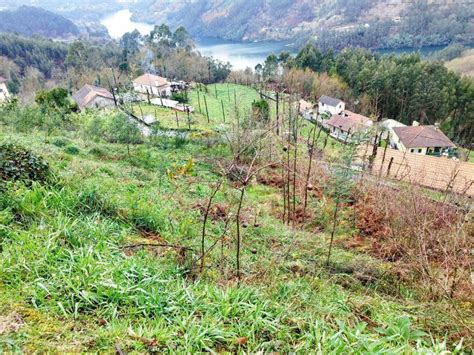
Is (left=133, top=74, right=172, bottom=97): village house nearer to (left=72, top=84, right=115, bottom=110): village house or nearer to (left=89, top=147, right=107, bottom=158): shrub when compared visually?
(left=72, top=84, right=115, bottom=110): village house

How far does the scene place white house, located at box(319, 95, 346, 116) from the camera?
979 inches

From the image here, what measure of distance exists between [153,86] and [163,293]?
30730 mm

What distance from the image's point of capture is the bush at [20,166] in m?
2.91

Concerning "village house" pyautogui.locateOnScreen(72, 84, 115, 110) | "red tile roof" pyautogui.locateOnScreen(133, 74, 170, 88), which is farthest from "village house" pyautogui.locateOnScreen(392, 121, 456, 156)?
"village house" pyautogui.locateOnScreen(72, 84, 115, 110)

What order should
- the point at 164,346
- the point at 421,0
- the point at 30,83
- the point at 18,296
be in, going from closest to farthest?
the point at 164,346, the point at 18,296, the point at 30,83, the point at 421,0

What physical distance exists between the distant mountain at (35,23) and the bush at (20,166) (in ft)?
267

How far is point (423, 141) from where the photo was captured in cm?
1919

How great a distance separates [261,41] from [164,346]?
251 ft

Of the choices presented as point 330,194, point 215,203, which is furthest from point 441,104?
point 215,203

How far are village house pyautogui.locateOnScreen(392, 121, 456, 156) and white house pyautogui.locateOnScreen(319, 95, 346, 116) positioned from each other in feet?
19.3

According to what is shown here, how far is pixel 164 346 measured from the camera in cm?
148

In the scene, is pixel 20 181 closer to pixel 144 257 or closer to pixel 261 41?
pixel 144 257

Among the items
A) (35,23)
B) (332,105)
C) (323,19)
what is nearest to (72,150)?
(332,105)

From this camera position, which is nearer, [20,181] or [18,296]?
[18,296]
